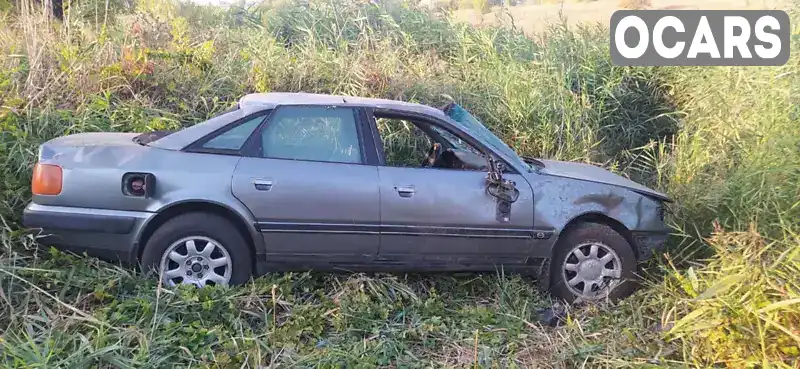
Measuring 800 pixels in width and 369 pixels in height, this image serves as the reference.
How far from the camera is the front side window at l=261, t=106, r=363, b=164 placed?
12.4ft

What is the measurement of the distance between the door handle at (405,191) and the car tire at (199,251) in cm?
103

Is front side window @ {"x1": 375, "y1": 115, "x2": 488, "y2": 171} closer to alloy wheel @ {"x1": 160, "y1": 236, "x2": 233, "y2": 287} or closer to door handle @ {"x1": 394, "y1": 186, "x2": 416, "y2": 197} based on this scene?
door handle @ {"x1": 394, "y1": 186, "x2": 416, "y2": 197}

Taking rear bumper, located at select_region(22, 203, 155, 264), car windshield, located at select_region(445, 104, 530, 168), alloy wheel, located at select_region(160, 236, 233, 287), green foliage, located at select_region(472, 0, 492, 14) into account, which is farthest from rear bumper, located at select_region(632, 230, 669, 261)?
green foliage, located at select_region(472, 0, 492, 14)

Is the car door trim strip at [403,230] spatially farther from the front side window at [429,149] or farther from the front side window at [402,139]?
the front side window at [402,139]

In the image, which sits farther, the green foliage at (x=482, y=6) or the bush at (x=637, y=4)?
the green foliage at (x=482, y=6)

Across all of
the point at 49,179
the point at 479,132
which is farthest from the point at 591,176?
the point at 49,179

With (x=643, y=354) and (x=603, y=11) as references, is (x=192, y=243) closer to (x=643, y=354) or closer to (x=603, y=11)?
(x=643, y=354)

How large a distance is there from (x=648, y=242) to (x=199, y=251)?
3.08 meters

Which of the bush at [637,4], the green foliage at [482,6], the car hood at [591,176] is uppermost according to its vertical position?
the green foliage at [482,6]

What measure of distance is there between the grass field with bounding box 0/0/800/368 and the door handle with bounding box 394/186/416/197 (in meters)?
0.65

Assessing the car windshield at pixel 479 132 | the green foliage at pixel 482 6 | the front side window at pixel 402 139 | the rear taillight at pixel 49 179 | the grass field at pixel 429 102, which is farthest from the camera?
the green foliage at pixel 482 6

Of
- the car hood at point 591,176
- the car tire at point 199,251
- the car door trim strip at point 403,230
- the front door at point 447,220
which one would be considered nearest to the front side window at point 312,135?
the front door at point 447,220

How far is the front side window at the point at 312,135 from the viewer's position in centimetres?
378

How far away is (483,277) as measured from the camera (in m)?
4.25
